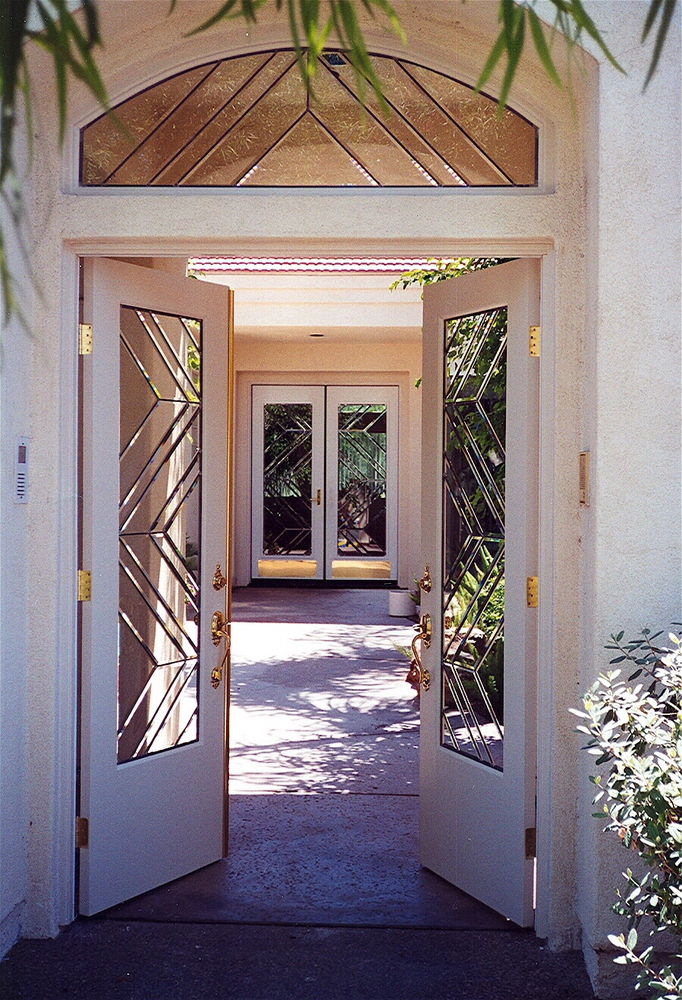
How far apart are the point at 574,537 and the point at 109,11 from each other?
230 cm

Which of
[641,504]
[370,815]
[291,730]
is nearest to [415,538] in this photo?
[291,730]

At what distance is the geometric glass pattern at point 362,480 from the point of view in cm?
1455

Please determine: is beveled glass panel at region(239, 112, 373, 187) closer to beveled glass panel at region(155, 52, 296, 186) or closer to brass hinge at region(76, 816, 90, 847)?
beveled glass panel at region(155, 52, 296, 186)

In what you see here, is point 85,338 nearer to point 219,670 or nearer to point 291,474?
point 219,670

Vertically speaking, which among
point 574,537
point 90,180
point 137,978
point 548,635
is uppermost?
point 90,180

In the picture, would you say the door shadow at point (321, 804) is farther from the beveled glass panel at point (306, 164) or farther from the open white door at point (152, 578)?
the beveled glass panel at point (306, 164)

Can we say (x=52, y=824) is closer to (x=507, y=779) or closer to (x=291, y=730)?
(x=507, y=779)

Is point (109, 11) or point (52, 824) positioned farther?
point (52, 824)

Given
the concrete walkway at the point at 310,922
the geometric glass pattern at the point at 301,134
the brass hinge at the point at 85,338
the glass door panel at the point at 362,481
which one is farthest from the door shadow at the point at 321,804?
the glass door panel at the point at 362,481

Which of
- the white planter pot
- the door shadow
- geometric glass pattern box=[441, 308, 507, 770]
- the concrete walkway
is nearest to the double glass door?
the white planter pot

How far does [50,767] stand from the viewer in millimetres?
3801

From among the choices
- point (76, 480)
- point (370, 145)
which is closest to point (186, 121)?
point (370, 145)

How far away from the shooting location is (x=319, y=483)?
48.0 feet

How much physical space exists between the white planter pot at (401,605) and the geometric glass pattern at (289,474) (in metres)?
2.84
